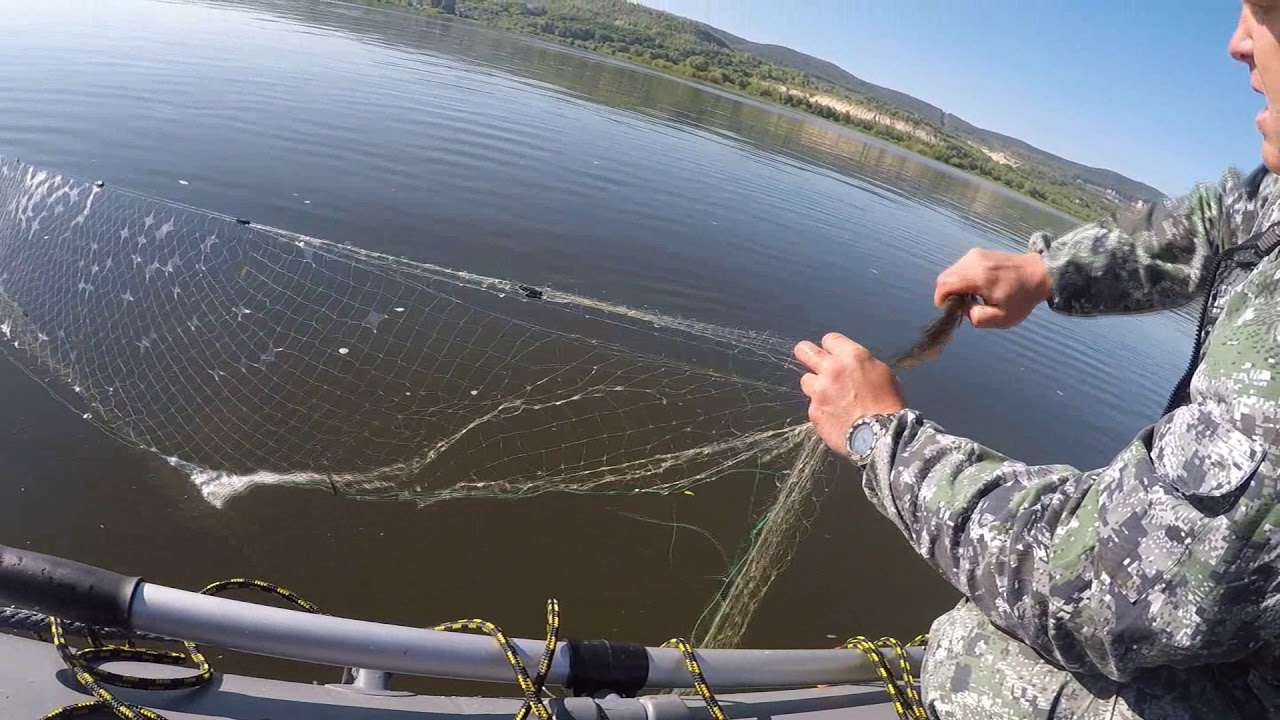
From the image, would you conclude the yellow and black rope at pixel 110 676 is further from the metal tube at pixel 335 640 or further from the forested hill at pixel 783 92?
the forested hill at pixel 783 92

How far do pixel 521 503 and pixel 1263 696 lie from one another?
367cm

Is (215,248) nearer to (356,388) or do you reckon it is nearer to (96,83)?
(356,388)

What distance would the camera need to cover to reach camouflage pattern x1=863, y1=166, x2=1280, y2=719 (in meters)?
0.91

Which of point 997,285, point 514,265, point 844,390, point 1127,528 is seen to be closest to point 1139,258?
point 997,285

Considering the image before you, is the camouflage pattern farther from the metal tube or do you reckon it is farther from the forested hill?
the forested hill

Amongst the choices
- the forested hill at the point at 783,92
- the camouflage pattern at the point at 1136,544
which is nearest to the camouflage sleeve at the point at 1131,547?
the camouflage pattern at the point at 1136,544

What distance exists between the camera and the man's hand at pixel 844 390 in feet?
4.68

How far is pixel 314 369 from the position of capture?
512 centimetres

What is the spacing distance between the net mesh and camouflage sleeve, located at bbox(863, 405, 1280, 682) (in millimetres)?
2775

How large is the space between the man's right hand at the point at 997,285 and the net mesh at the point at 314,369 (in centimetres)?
204

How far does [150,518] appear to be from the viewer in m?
3.88

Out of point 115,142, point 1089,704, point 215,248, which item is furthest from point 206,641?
point 115,142

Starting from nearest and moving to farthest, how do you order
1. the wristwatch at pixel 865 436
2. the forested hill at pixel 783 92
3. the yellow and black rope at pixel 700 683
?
the wristwatch at pixel 865 436, the yellow and black rope at pixel 700 683, the forested hill at pixel 783 92

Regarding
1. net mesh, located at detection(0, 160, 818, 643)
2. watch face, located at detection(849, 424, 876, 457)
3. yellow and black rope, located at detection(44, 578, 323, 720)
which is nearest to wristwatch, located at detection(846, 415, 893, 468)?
watch face, located at detection(849, 424, 876, 457)
